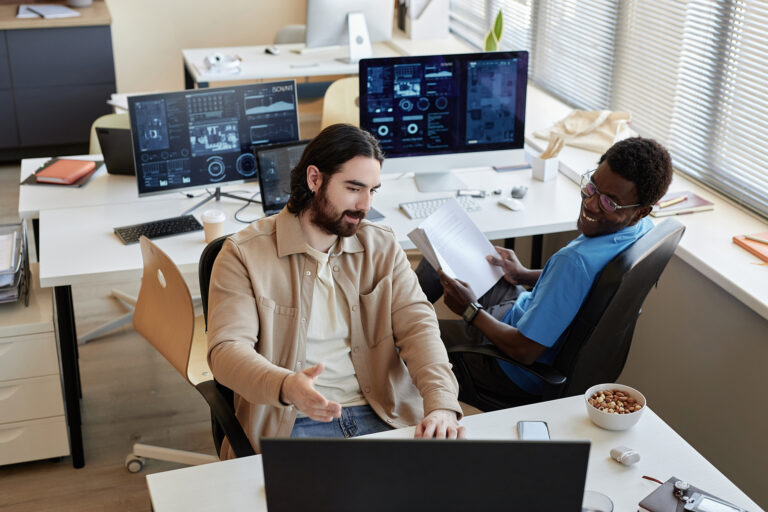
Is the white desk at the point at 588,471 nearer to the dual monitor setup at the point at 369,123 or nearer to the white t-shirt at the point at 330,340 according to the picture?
the white t-shirt at the point at 330,340

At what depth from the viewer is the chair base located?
2.69 metres

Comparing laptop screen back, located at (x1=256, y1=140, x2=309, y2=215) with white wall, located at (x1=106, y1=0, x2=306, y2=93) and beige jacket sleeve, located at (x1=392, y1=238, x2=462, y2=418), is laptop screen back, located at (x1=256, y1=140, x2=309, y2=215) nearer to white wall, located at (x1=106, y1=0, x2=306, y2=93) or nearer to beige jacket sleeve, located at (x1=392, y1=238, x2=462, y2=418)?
beige jacket sleeve, located at (x1=392, y1=238, x2=462, y2=418)

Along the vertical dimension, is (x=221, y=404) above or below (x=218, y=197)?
below

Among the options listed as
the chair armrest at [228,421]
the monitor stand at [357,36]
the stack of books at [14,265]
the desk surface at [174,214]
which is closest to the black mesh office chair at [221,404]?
the chair armrest at [228,421]

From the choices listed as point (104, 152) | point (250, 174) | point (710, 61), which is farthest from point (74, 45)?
point (710, 61)

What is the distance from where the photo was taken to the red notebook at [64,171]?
3232mm

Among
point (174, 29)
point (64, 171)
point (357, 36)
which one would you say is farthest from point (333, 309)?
point (174, 29)

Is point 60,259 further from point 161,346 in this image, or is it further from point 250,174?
point 250,174

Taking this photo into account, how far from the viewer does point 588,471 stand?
1.60 meters

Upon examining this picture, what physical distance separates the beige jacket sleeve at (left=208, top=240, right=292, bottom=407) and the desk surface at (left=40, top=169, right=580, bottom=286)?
0.75 m

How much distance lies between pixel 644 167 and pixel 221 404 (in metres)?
1.23

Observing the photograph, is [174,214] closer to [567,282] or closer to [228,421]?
[228,421]

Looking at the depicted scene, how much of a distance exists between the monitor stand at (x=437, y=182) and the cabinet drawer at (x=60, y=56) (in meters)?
3.22

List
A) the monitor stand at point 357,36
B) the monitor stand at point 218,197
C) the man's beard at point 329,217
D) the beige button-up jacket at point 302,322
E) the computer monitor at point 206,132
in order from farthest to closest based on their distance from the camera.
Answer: the monitor stand at point 357,36 → the monitor stand at point 218,197 → the computer monitor at point 206,132 → the man's beard at point 329,217 → the beige button-up jacket at point 302,322
